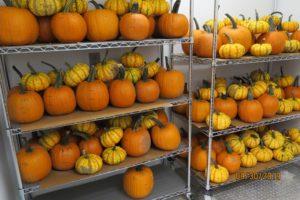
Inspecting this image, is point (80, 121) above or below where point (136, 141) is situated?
above

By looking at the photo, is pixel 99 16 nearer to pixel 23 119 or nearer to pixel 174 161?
pixel 23 119

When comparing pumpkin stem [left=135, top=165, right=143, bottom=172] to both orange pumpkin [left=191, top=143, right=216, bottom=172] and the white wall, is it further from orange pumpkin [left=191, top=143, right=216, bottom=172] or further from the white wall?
the white wall

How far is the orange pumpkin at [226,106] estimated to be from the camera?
6.32ft

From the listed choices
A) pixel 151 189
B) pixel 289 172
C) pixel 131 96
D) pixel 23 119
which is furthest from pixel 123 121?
pixel 289 172

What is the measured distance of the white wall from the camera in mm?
1623

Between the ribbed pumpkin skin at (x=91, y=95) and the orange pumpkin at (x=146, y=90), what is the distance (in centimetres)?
24

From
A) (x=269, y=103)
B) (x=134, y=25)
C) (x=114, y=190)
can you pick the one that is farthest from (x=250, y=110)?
(x=114, y=190)

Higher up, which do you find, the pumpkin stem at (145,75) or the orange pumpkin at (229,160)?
the pumpkin stem at (145,75)

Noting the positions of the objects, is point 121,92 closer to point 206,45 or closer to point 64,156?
point 64,156

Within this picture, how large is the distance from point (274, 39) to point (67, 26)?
1.50 m

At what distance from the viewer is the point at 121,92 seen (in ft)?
5.09

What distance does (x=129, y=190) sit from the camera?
1.72 meters
